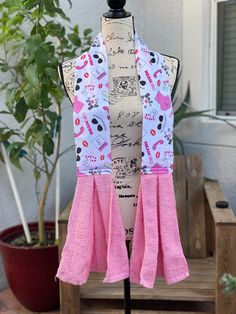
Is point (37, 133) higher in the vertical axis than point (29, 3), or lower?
lower

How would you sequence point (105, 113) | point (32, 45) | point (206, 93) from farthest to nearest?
point (206, 93)
point (32, 45)
point (105, 113)

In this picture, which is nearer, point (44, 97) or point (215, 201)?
point (44, 97)

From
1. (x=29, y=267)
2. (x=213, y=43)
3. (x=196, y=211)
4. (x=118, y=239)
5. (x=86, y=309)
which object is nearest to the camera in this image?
(x=118, y=239)

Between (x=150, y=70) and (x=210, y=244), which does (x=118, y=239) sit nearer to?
(x=150, y=70)

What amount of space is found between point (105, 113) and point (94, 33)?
1.51 m

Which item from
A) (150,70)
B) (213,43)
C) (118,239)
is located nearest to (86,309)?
(118,239)

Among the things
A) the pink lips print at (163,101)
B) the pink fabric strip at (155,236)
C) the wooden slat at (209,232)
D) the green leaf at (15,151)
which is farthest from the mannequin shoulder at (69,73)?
the wooden slat at (209,232)

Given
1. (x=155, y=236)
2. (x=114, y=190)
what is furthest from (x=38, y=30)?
(x=155, y=236)

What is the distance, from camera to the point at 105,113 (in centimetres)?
126

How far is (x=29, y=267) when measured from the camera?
2.05 meters

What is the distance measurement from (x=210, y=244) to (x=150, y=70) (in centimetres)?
129

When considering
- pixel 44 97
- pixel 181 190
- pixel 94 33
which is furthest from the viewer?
pixel 94 33

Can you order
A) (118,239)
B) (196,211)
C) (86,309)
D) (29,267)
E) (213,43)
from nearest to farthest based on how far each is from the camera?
(118,239)
(86,309)
(29,267)
(196,211)
(213,43)

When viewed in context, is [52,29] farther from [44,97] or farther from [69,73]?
[69,73]
